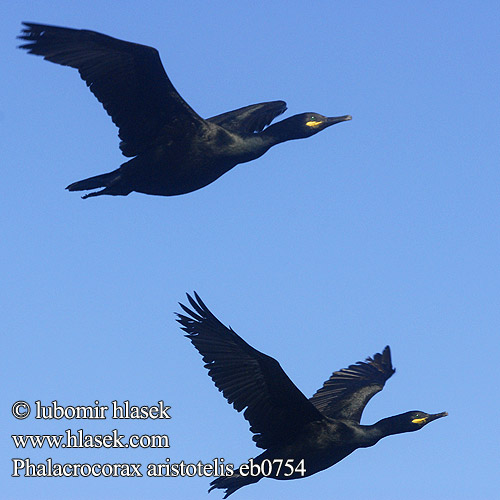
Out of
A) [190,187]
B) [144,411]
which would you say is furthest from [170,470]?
[190,187]

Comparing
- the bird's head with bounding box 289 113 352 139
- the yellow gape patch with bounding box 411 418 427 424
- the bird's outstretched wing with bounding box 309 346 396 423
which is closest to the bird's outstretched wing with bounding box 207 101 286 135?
the bird's head with bounding box 289 113 352 139

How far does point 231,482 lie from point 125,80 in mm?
3923

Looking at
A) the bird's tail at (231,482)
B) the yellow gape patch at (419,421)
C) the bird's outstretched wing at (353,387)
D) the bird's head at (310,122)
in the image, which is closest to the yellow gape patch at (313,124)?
the bird's head at (310,122)

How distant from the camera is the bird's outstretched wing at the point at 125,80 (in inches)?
427

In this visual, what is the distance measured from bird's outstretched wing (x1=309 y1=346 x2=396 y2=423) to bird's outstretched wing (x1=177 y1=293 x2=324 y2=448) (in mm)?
1391

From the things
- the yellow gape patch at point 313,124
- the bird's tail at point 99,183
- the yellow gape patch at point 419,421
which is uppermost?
the yellow gape patch at point 313,124

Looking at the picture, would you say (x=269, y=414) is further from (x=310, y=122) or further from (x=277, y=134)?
(x=310, y=122)

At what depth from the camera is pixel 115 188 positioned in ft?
37.9

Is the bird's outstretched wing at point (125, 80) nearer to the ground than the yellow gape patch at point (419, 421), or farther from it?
farther from it

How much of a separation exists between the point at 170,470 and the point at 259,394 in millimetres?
1078

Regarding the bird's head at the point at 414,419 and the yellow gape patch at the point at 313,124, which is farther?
the yellow gape patch at the point at 313,124

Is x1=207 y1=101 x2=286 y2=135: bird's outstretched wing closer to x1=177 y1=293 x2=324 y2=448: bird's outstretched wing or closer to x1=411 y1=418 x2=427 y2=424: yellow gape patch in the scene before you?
x1=177 y1=293 x2=324 y2=448: bird's outstretched wing

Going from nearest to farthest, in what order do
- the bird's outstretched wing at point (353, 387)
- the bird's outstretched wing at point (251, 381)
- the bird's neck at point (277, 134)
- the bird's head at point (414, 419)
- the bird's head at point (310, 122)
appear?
the bird's outstretched wing at point (251, 381), the bird's head at point (414, 419), the bird's neck at point (277, 134), the bird's head at point (310, 122), the bird's outstretched wing at point (353, 387)

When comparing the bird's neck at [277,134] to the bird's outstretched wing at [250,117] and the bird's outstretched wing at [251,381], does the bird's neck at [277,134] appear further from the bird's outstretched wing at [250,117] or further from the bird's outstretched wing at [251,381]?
the bird's outstretched wing at [251,381]
